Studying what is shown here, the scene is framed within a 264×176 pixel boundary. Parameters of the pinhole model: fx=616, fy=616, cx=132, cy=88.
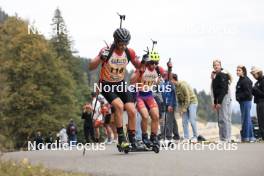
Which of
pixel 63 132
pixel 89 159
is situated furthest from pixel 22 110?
pixel 89 159

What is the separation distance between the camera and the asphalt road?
30.8ft

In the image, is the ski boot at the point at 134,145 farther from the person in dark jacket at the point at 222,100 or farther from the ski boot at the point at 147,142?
the person in dark jacket at the point at 222,100

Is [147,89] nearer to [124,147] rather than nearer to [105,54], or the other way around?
[124,147]

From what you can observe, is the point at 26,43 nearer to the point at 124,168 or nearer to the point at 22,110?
the point at 22,110

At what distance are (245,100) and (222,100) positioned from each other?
0.66 metres

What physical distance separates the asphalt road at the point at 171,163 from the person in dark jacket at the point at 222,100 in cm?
249

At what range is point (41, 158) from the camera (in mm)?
12523

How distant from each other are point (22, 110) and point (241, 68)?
1624 inches

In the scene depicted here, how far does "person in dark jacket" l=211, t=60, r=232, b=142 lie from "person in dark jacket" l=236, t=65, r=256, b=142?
0.31m

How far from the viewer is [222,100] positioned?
15.9 meters

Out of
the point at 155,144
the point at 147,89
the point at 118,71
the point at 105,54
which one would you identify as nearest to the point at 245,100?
the point at 147,89

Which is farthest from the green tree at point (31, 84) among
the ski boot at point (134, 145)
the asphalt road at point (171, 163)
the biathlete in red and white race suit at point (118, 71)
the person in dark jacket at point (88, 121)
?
the asphalt road at point (171, 163)

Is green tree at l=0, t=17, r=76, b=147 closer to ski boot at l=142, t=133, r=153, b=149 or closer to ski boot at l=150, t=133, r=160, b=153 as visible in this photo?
ski boot at l=142, t=133, r=153, b=149

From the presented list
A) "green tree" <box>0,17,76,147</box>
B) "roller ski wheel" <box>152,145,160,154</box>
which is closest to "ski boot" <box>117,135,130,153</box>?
"roller ski wheel" <box>152,145,160,154</box>
